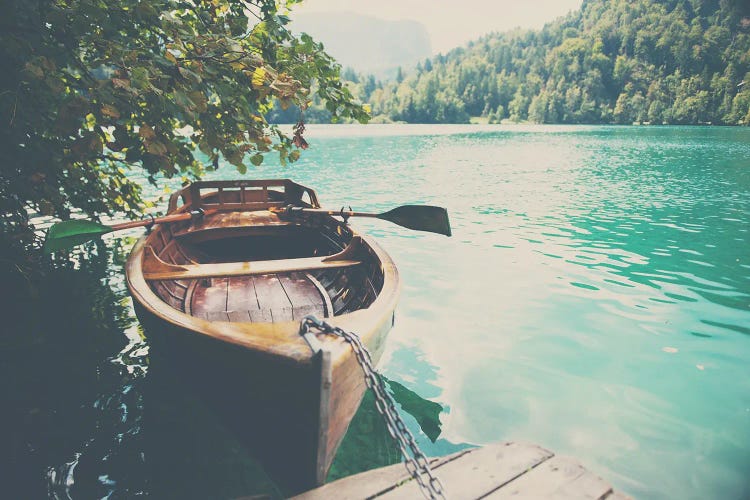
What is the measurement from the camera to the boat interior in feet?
17.9

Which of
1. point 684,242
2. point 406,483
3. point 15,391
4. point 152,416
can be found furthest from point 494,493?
point 684,242

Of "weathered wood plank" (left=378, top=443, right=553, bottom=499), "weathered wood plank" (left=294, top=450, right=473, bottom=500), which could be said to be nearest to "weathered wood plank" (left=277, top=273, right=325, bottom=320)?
"weathered wood plank" (left=294, top=450, right=473, bottom=500)

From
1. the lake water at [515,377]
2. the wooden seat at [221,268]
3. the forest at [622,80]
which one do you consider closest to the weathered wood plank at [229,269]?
the wooden seat at [221,268]

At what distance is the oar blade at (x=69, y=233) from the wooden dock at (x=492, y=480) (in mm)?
3704

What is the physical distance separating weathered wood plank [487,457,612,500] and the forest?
107700 millimetres

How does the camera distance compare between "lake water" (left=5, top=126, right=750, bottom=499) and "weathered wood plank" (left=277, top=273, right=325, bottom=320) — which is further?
"weathered wood plank" (left=277, top=273, right=325, bottom=320)

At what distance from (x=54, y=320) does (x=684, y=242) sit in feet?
49.7

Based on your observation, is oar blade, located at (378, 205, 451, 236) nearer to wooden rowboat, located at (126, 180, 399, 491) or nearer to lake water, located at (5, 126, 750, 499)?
wooden rowboat, located at (126, 180, 399, 491)

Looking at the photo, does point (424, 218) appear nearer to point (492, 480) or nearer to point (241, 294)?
point (241, 294)

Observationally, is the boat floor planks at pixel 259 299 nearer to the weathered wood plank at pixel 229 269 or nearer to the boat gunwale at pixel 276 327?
the weathered wood plank at pixel 229 269

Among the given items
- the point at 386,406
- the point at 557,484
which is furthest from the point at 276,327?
the point at 557,484

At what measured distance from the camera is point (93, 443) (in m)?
4.54

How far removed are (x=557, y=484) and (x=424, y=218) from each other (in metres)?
3.50

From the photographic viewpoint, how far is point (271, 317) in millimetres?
5426
